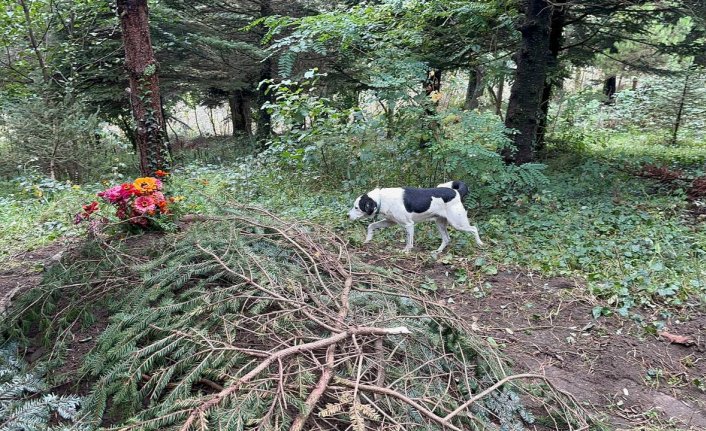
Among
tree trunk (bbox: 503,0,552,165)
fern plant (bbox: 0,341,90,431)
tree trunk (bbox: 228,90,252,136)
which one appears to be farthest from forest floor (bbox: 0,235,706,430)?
tree trunk (bbox: 228,90,252,136)

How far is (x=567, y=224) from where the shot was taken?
5.54 m

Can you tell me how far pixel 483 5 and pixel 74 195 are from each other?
7.19m

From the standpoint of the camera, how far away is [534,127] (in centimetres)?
669

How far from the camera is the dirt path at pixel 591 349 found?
281 centimetres

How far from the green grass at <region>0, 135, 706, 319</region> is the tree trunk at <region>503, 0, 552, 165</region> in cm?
85

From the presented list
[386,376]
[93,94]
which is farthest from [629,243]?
[93,94]

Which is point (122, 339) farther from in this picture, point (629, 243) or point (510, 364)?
point (629, 243)

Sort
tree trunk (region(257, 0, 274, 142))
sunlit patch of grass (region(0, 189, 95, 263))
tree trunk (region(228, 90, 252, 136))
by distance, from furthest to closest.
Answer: tree trunk (region(228, 90, 252, 136)) < tree trunk (region(257, 0, 274, 142)) < sunlit patch of grass (region(0, 189, 95, 263))

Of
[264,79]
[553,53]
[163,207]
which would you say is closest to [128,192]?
[163,207]

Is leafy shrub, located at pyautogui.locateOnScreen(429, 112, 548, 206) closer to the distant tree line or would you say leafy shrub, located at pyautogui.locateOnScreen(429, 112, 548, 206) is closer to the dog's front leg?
the distant tree line

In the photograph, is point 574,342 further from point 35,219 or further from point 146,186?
point 35,219

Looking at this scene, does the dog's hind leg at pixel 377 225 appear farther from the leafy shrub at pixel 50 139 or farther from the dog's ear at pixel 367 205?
the leafy shrub at pixel 50 139

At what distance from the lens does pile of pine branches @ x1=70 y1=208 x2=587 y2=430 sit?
5.42 ft

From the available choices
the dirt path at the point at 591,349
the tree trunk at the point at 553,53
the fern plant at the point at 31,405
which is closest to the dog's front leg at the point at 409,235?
the dirt path at the point at 591,349
